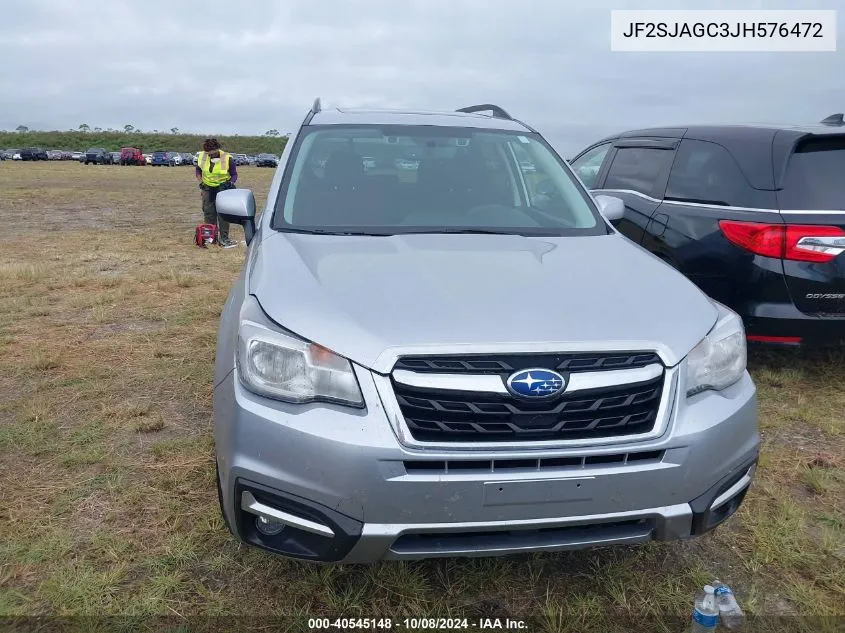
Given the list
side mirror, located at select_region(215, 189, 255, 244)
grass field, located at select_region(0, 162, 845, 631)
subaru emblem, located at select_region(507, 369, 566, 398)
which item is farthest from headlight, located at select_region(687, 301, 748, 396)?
side mirror, located at select_region(215, 189, 255, 244)

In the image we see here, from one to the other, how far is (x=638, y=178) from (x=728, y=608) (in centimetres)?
369

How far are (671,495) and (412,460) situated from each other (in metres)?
0.79

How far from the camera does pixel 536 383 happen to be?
1873 millimetres

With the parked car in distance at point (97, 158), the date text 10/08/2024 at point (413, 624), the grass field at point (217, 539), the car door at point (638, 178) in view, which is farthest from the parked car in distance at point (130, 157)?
the date text 10/08/2024 at point (413, 624)

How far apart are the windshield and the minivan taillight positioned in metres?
1.23

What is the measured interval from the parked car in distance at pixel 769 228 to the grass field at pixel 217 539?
60 cm

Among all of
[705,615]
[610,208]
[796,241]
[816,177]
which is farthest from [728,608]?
[816,177]

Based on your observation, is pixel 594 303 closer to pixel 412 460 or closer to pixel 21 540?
pixel 412 460

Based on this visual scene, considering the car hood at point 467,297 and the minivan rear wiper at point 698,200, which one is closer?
the car hood at point 467,297

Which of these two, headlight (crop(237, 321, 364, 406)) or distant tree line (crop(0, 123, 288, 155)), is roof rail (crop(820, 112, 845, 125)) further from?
distant tree line (crop(0, 123, 288, 155))

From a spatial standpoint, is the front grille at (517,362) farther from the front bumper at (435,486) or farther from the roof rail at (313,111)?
the roof rail at (313,111)

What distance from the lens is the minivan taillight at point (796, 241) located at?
372 cm

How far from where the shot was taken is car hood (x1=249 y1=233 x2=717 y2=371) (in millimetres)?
1916

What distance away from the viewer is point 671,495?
1.96 metres
